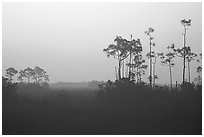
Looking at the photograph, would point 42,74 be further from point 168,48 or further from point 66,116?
point 66,116

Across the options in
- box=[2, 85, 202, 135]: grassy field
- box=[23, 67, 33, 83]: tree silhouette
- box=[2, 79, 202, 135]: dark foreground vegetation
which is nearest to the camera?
box=[2, 85, 202, 135]: grassy field

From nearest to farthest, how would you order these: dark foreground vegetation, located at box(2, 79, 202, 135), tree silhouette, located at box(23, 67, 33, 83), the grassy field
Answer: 1. the grassy field
2. dark foreground vegetation, located at box(2, 79, 202, 135)
3. tree silhouette, located at box(23, 67, 33, 83)

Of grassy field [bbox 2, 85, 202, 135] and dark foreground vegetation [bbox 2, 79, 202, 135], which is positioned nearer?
grassy field [bbox 2, 85, 202, 135]

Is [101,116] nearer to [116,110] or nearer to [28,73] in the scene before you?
[116,110]

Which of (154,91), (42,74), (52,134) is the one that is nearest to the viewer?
(52,134)

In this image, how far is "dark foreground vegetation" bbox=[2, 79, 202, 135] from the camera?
10570 millimetres

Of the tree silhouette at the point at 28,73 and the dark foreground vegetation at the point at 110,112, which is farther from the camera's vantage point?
the tree silhouette at the point at 28,73

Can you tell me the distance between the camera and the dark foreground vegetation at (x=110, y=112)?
10570 millimetres

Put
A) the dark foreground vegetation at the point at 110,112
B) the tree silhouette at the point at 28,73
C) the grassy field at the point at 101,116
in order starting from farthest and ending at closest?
the tree silhouette at the point at 28,73, the dark foreground vegetation at the point at 110,112, the grassy field at the point at 101,116

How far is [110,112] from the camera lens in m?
13.2

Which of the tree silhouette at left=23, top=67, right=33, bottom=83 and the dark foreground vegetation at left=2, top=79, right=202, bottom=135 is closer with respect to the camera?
the dark foreground vegetation at left=2, top=79, right=202, bottom=135

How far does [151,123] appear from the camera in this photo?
1132cm

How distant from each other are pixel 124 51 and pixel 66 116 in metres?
8.59

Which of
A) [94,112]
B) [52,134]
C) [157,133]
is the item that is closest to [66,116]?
[94,112]
